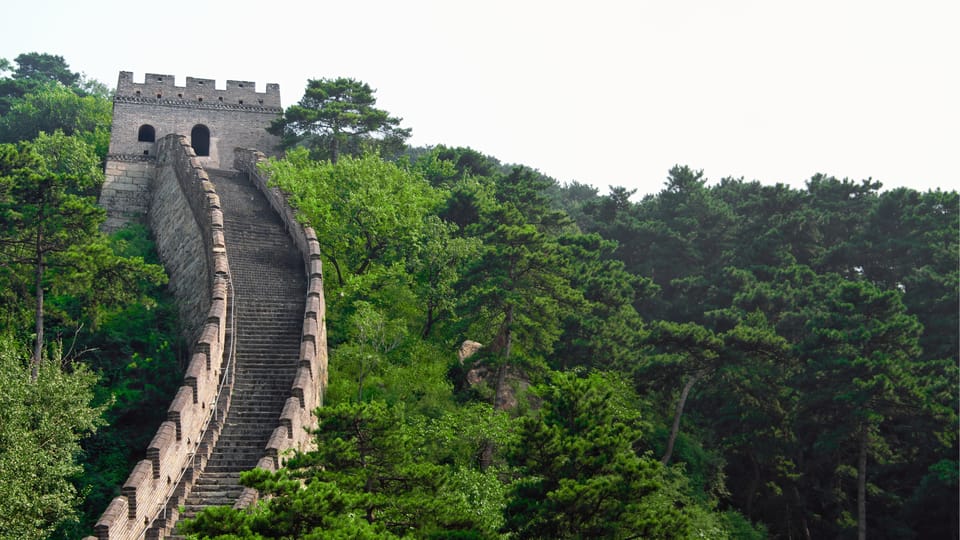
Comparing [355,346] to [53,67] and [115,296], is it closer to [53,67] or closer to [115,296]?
[115,296]

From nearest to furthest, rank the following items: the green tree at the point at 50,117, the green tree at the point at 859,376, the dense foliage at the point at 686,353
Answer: the dense foliage at the point at 686,353
the green tree at the point at 859,376
the green tree at the point at 50,117

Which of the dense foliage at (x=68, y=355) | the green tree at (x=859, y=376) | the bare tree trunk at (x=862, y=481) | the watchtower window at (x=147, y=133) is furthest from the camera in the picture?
the watchtower window at (x=147, y=133)

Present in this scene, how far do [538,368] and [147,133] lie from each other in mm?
26629

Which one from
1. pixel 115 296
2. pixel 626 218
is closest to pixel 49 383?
pixel 115 296

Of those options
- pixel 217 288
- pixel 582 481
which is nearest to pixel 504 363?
pixel 217 288

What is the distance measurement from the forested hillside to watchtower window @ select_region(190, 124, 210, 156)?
27.9 ft

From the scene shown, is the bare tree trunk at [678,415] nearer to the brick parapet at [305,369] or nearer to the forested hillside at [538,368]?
the forested hillside at [538,368]

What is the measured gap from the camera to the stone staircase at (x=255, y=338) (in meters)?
18.9

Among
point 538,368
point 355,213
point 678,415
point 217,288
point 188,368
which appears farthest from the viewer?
point 355,213

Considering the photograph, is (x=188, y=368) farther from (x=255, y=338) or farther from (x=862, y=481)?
(x=862, y=481)

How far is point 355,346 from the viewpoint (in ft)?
83.3

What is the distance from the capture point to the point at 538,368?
26.1 m

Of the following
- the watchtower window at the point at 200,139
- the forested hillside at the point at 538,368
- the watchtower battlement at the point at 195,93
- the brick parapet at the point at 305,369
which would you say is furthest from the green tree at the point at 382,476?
the watchtower battlement at the point at 195,93

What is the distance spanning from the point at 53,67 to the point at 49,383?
7650cm
